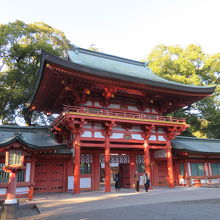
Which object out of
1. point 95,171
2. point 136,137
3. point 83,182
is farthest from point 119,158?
point 83,182

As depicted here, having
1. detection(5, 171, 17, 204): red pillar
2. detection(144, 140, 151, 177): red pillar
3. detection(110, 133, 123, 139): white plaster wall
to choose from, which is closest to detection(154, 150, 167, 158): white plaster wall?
detection(144, 140, 151, 177): red pillar

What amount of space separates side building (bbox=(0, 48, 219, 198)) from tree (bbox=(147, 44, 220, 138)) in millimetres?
15765

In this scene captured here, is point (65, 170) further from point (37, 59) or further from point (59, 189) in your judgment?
point (37, 59)

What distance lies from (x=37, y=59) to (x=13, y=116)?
8.70 m

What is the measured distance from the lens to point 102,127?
1580 centimetres

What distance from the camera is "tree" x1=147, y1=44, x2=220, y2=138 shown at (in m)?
34.2

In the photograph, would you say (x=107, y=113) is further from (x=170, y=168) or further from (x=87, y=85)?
(x=170, y=168)

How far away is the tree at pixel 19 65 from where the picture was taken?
88.5 feet

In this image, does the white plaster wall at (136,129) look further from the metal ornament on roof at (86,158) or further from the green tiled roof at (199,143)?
the green tiled roof at (199,143)

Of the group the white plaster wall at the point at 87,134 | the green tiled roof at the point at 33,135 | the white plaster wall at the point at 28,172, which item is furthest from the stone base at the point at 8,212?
the white plaster wall at the point at 87,134

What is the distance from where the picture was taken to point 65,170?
16.3 meters

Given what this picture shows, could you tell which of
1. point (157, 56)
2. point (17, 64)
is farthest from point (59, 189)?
point (157, 56)

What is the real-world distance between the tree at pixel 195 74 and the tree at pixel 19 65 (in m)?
18.9

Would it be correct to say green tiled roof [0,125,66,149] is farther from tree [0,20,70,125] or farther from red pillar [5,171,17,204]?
tree [0,20,70,125]
